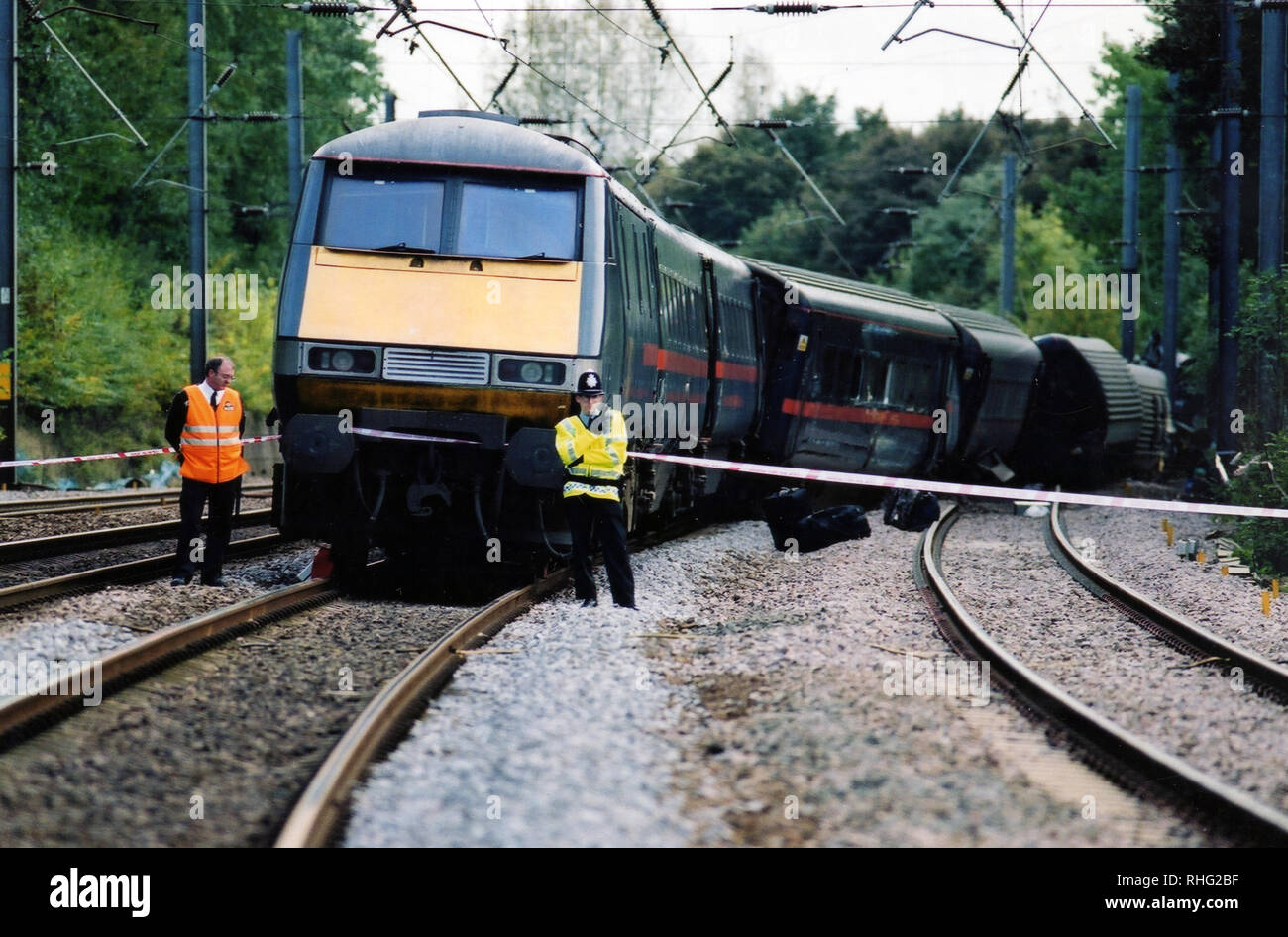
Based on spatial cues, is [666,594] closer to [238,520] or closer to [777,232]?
[238,520]

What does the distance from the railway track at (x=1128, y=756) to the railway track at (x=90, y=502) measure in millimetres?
11687

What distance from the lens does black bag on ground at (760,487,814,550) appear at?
1678 cm

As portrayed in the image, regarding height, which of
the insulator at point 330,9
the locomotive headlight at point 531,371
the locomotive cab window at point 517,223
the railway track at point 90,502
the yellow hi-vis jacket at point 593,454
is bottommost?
the railway track at point 90,502

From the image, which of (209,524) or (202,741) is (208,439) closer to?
(209,524)

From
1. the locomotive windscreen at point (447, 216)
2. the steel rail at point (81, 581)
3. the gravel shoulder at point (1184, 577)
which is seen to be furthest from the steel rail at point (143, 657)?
the gravel shoulder at point (1184, 577)

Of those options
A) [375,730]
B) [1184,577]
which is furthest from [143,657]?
[1184,577]

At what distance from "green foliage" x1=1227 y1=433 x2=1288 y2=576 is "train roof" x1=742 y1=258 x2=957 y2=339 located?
5369mm

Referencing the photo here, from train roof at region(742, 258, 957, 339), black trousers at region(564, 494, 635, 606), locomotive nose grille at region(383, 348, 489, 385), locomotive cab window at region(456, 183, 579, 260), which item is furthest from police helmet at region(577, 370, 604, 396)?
train roof at region(742, 258, 957, 339)

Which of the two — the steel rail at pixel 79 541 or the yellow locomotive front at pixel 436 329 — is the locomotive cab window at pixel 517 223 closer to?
the yellow locomotive front at pixel 436 329

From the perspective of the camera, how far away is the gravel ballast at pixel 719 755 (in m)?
5.50

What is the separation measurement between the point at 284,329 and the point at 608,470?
8.13 feet

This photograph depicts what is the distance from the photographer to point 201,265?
81.9 ft

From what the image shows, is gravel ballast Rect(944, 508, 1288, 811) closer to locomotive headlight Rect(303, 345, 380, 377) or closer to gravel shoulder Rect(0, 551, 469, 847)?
gravel shoulder Rect(0, 551, 469, 847)

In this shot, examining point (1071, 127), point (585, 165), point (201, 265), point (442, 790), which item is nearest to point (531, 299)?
point (585, 165)
